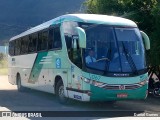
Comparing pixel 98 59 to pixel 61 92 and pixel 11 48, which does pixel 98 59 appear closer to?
pixel 61 92

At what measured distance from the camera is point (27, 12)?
268ft

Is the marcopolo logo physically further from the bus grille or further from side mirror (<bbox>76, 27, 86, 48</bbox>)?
side mirror (<bbox>76, 27, 86, 48</bbox>)

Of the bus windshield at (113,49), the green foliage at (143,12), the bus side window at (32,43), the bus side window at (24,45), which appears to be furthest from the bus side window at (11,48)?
the bus windshield at (113,49)

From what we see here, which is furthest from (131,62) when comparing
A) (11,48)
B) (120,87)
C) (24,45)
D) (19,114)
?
(11,48)

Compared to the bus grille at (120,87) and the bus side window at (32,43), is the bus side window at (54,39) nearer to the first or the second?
the bus side window at (32,43)

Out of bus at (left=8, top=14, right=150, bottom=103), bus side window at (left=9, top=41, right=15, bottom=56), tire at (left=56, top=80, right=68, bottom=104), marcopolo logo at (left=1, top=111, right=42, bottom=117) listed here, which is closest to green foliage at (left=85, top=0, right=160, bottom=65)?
bus at (left=8, top=14, right=150, bottom=103)

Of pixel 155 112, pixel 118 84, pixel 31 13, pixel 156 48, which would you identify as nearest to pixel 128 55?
pixel 118 84

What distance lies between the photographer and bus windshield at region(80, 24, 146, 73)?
12.9 m

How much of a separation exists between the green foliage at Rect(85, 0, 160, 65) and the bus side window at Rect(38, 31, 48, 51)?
341 cm

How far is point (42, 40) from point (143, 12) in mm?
4494

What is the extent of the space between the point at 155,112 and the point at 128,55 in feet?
6.68

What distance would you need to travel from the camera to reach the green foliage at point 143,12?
52.2 feet

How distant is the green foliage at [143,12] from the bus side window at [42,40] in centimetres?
341

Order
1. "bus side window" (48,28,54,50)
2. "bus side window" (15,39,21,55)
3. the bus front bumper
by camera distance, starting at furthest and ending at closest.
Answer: "bus side window" (15,39,21,55), "bus side window" (48,28,54,50), the bus front bumper
